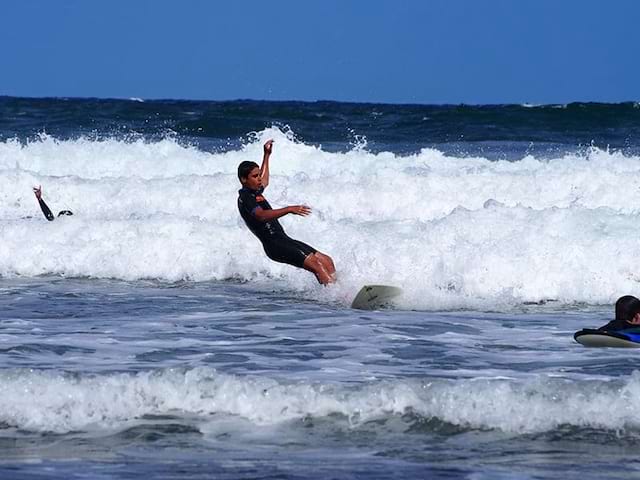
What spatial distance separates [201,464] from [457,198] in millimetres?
12642

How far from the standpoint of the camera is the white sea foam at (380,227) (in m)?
13.4

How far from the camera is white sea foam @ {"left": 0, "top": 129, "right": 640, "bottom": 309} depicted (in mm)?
13430

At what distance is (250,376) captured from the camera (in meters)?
8.06

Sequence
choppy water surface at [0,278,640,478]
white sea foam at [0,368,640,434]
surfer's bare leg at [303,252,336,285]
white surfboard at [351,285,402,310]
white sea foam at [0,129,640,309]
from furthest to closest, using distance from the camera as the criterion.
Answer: white sea foam at [0,129,640,309]
surfer's bare leg at [303,252,336,285]
white surfboard at [351,285,402,310]
white sea foam at [0,368,640,434]
choppy water surface at [0,278,640,478]

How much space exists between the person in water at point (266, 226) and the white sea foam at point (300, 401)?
4.01 metres

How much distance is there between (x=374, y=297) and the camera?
38.4 feet

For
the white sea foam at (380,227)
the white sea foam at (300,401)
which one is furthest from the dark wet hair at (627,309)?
the white sea foam at (380,227)

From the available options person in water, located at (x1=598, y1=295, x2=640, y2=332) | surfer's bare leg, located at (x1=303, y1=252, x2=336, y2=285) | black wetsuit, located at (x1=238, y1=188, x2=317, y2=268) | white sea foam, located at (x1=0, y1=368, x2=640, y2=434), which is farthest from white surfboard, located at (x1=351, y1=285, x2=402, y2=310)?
white sea foam, located at (x1=0, y1=368, x2=640, y2=434)

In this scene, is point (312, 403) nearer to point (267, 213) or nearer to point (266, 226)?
point (267, 213)

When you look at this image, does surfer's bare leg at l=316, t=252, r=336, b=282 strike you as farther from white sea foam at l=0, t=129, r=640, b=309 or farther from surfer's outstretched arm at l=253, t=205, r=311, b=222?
surfer's outstretched arm at l=253, t=205, r=311, b=222

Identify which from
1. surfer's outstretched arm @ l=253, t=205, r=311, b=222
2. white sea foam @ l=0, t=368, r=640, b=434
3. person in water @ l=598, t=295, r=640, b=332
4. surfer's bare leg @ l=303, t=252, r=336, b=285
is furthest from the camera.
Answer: surfer's bare leg @ l=303, t=252, r=336, b=285

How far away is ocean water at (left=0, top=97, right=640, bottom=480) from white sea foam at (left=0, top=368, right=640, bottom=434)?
0.6 inches

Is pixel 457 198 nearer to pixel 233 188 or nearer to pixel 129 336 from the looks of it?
pixel 233 188

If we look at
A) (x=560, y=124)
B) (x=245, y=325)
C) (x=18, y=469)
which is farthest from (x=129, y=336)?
(x=560, y=124)
